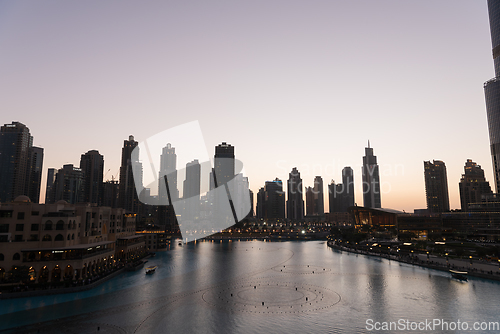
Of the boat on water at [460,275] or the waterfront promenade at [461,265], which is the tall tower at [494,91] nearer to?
the waterfront promenade at [461,265]

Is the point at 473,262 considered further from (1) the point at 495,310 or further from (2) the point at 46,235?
(2) the point at 46,235

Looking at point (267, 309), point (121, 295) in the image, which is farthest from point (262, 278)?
point (121, 295)

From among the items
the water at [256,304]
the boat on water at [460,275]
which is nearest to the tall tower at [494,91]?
the water at [256,304]

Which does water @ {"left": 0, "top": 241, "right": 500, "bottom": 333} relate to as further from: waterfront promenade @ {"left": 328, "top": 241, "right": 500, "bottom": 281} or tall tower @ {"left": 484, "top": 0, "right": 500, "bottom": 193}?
tall tower @ {"left": 484, "top": 0, "right": 500, "bottom": 193}

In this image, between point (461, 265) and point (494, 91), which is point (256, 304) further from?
point (494, 91)

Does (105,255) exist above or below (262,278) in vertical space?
above

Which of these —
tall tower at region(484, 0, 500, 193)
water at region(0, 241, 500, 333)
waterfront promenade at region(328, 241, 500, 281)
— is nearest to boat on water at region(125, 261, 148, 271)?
water at region(0, 241, 500, 333)

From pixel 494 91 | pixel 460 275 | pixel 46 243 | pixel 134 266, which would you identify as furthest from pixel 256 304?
pixel 494 91

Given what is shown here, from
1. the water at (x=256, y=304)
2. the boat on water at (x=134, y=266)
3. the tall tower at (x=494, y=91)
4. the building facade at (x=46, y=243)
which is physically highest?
the tall tower at (x=494, y=91)
